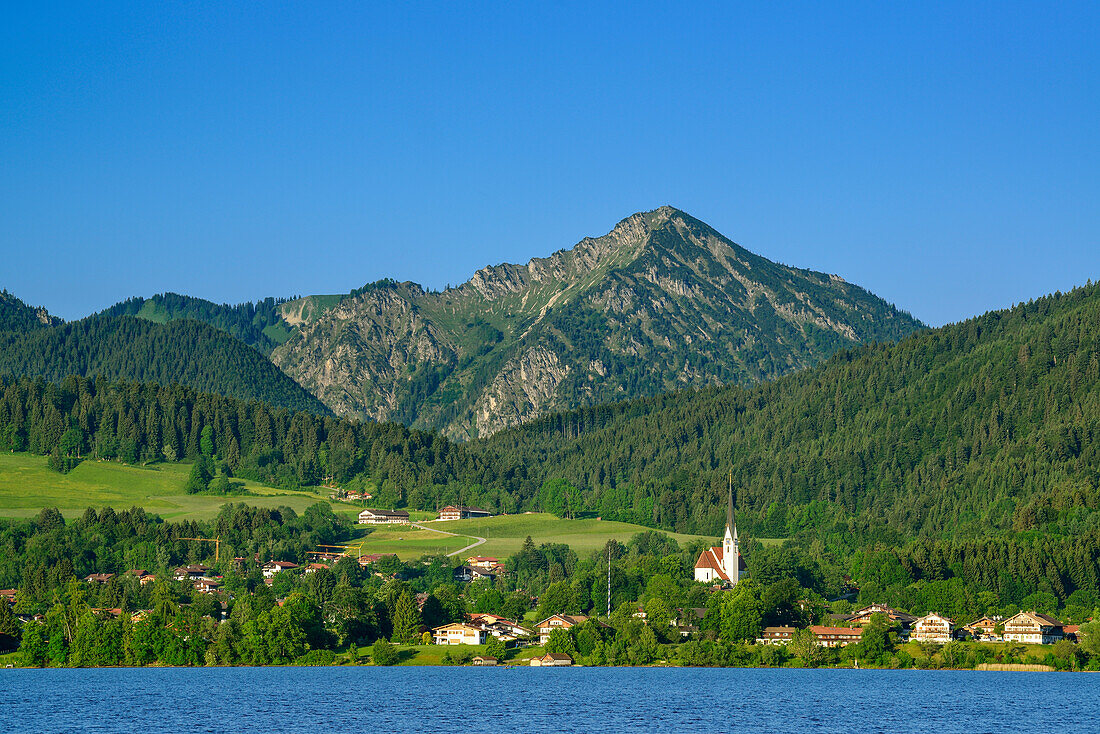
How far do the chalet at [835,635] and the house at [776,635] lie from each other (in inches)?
121

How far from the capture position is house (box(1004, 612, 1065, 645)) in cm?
16750

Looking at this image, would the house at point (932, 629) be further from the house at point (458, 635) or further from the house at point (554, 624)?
the house at point (458, 635)

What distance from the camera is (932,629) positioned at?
17250 cm

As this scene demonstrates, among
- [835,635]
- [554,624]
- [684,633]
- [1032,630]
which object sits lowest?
[684,633]

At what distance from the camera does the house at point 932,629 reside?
16994cm

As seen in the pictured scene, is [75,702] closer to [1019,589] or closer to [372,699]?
[372,699]

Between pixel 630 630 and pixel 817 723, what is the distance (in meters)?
56.6

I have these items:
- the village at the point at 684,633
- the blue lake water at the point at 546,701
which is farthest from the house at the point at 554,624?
the blue lake water at the point at 546,701

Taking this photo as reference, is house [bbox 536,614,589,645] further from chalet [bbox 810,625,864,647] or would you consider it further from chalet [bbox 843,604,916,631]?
chalet [bbox 843,604,916,631]

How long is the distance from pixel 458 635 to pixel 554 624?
11.6m

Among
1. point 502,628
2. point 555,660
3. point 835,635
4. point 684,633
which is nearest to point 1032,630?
point 835,635

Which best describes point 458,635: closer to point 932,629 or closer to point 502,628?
point 502,628

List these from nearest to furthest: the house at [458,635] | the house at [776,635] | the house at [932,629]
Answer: the house at [776,635] → the house at [932,629] → the house at [458,635]

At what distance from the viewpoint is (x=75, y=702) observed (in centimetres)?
12231
